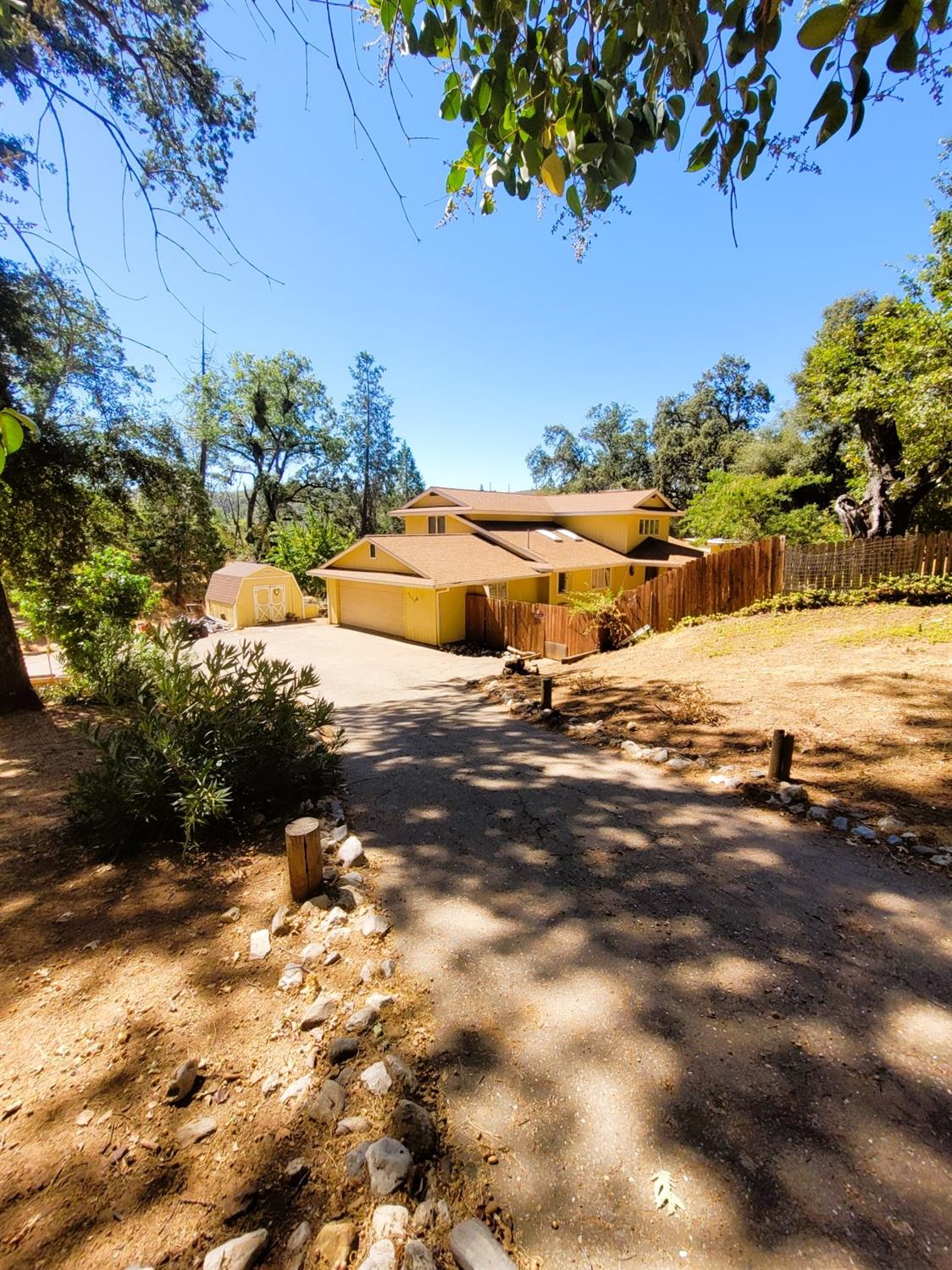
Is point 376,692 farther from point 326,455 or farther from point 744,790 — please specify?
point 326,455

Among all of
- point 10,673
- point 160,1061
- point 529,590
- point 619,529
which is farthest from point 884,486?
point 10,673

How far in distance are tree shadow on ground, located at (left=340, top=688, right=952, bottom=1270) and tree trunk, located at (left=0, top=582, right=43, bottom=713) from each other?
24.9ft

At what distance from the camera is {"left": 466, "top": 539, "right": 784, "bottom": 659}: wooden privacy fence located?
1276cm

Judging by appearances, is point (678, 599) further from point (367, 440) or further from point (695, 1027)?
point (367, 440)

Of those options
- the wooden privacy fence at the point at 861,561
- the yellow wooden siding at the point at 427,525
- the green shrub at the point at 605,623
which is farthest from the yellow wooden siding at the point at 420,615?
the wooden privacy fence at the point at 861,561

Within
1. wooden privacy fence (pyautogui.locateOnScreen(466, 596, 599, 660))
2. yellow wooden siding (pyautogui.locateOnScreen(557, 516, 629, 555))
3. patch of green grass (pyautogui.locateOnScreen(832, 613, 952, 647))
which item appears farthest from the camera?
yellow wooden siding (pyautogui.locateOnScreen(557, 516, 629, 555))

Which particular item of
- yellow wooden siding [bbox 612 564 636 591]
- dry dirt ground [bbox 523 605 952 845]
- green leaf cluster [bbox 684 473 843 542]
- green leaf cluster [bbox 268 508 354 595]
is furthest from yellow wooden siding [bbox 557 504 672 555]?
green leaf cluster [bbox 268 508 354 595]

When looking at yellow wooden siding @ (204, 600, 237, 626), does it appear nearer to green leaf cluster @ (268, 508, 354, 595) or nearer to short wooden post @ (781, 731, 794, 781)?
green leaf cluster @ (268, 508, 354, 595)

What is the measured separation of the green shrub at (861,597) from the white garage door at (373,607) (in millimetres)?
9449

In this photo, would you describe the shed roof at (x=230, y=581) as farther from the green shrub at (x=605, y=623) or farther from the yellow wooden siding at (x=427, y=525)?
the green shrub at (x=605, y=623)

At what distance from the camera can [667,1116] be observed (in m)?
1.91

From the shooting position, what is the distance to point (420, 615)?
16656mm

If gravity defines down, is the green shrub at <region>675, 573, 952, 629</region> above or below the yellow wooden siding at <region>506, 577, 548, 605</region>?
below

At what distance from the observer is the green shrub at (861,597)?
1043cm
